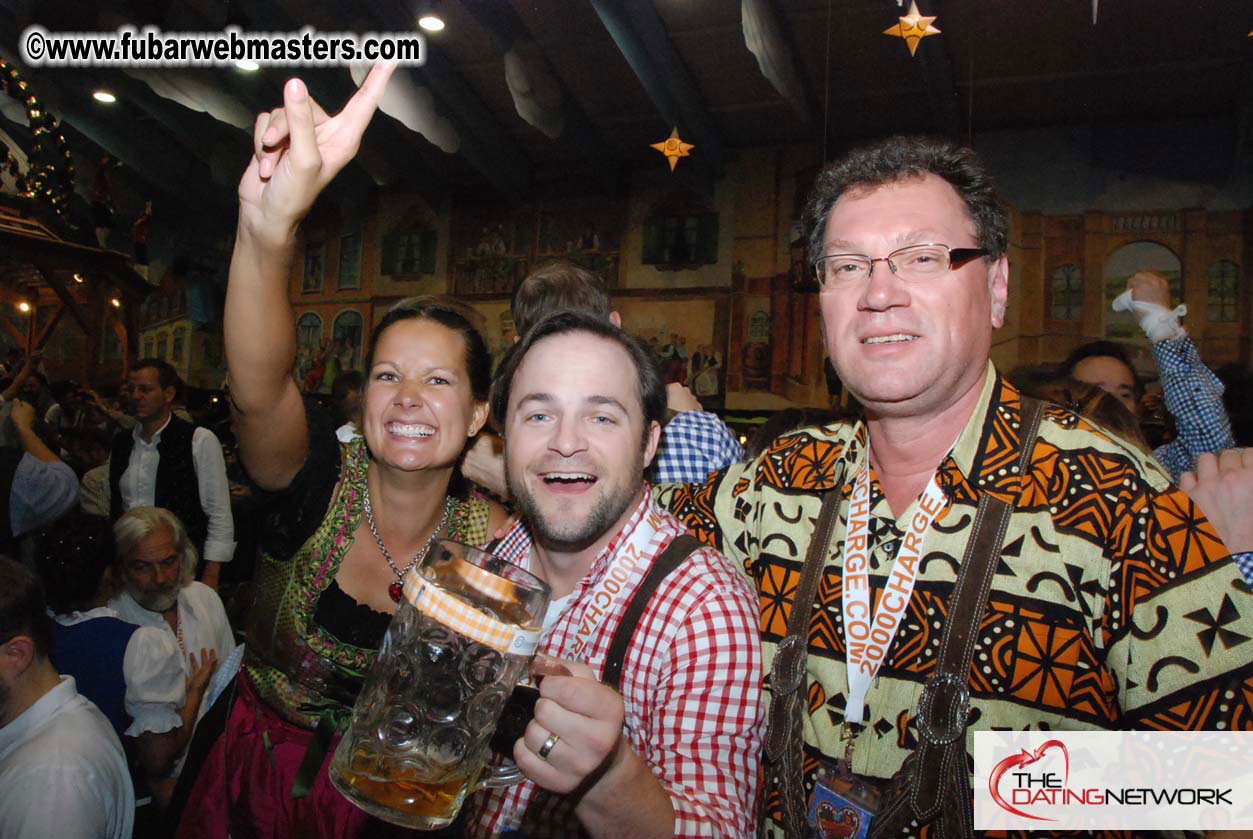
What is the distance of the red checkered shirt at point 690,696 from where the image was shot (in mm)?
1130

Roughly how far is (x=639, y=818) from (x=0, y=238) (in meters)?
4.29

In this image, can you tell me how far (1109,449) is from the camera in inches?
47.6

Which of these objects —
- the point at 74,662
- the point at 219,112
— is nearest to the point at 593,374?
the point at 74,662

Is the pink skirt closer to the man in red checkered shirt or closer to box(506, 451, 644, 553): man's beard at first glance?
the man in red checkered shirt

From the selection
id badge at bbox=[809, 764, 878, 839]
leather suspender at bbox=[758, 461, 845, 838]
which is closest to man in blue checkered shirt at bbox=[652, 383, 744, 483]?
leather suspender at bbox=[758, 461, 845, 838]

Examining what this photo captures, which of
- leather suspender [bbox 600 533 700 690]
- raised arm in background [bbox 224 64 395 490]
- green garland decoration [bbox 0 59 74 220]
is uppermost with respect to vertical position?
A: green garland decoration [bbox 0 59 74 220]

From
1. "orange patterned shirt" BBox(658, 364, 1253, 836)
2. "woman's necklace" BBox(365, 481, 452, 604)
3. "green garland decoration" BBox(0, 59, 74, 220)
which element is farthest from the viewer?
"green garland decoration" BBox(0, 59, 74, 220)

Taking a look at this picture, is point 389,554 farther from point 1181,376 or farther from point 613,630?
point 1181,376

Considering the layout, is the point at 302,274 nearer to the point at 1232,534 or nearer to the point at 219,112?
the point at 219,112

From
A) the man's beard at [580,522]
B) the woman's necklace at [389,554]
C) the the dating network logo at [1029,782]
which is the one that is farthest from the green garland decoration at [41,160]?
the the dating network logo at [1029,782]

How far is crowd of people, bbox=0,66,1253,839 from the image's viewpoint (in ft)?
3.69

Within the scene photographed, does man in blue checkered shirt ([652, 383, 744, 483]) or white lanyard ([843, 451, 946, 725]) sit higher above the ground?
man in blue checkered shirt ([652, 383, 744, 483])

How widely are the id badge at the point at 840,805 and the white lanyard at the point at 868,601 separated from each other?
9 centimetres

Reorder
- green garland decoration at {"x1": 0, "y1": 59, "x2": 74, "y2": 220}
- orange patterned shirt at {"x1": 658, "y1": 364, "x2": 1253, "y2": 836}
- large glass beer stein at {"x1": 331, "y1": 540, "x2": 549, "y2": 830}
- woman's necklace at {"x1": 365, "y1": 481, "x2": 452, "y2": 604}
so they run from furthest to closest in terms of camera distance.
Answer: green garland decoration at {"x1": 0, "y1": 59, "x2": 74, "y2": 220} < woman's necklace at {"x1": 365, "y1": 481, "x2": 452, "y2": 604} < orange patterned shirt at {"x1": 658, "y1": 364, "x2": 1253, "y2": 836} < large glass beer stein at {"x1": 331, "y1": 540, "x2": 549, "y2": 830}
